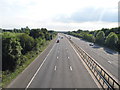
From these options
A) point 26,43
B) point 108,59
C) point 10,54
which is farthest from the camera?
point 26,43

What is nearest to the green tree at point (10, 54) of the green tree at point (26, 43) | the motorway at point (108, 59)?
the motorway at point (108, 59)

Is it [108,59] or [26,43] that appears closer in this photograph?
[108,59]

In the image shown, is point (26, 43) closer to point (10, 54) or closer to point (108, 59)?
point (10, 54)

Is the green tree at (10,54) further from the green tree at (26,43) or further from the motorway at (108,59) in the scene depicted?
the green tree at (26,43)

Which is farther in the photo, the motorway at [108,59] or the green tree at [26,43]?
the green tree at [26,43]

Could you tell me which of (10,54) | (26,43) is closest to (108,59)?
(10,54)

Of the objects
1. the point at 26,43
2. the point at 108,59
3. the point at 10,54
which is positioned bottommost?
the point at 108,59

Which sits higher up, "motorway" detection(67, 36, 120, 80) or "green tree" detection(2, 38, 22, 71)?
"green tree" detection(2, 38, 22, 71)

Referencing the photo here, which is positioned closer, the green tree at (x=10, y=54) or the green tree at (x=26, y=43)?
the green tree at (x=10, y=54)

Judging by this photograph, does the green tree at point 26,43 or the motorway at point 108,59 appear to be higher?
the green tree at point 26,43

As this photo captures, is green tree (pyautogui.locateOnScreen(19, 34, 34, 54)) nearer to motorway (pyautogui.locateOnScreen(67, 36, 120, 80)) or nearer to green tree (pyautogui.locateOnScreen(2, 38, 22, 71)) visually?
green tree (pyautogui.locateOnScreen(2, 38, 22, 71))

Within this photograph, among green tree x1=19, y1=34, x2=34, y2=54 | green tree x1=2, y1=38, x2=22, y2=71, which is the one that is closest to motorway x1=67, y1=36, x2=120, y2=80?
green tree x1=2, y1=38, x2=22, y2=71

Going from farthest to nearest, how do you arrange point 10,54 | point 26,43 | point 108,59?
point 26,43, point 108,59, point 10,54

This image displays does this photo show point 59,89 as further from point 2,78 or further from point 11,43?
point 11,43
